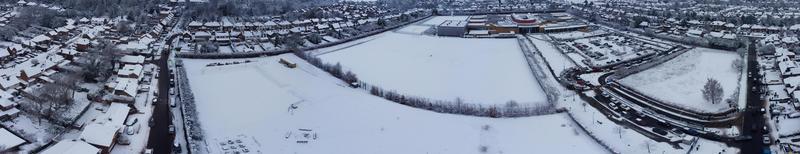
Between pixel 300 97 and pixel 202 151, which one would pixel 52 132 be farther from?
pixel 300 97

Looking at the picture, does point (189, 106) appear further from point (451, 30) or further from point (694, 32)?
point (694, 32)

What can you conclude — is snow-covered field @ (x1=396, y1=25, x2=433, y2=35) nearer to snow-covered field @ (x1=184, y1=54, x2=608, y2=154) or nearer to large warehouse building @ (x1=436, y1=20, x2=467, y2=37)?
large warehouse building @ (x1=436, y1=20, x2=467, y2=37)

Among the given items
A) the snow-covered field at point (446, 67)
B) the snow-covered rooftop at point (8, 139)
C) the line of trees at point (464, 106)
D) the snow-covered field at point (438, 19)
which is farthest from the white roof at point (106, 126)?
the snow-covered field at point (438, 19)

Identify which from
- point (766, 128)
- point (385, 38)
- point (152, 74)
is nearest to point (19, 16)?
point (152, 74)

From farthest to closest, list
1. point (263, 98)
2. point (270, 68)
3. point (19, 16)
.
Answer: point (19, 16) → point (270, 68) → point (263, 98)

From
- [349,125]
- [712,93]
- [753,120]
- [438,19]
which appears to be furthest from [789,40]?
[349,125]

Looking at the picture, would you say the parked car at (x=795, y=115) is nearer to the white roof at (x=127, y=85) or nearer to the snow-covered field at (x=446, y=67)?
the snow-covered field at (x=446, y=67)

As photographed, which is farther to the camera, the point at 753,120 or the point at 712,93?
the point at 712,93
